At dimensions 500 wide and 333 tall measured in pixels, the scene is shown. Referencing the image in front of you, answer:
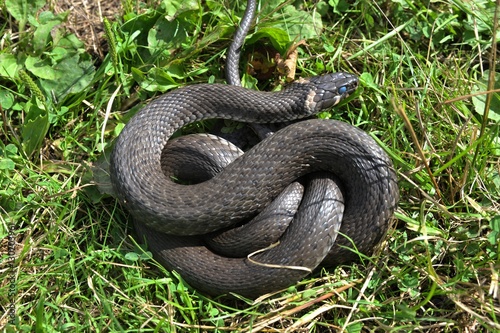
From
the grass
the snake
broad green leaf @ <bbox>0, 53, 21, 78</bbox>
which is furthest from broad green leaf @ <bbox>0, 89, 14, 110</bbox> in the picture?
the snake

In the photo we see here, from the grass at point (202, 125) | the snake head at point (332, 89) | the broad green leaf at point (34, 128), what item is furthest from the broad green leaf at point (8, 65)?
the snake head at point (332, 89)

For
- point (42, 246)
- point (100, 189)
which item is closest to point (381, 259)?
point (100, 189)

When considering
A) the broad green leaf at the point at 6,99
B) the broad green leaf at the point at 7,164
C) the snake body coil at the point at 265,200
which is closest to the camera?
the snake body coil at the point at 265,200

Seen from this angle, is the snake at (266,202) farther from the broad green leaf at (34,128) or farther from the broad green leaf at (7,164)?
the broad green leaf at (7,164)

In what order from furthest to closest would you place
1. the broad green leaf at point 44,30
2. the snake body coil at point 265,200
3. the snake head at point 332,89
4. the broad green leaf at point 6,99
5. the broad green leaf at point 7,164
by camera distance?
the broad green leaf at point 44,30
the broad green leaf at point 6,99
the snake head at point 332,89
the broad green leaf at point 7,164
the snake body coil at point 265,200

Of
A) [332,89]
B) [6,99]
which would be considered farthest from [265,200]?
[6,99]

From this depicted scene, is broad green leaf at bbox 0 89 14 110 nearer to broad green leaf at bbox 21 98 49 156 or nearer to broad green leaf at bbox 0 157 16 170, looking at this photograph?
broad green leaf at bbox 21 98 49 156

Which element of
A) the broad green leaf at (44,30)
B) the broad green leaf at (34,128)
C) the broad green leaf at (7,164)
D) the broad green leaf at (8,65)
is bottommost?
the broad green leaf at (7,164)
